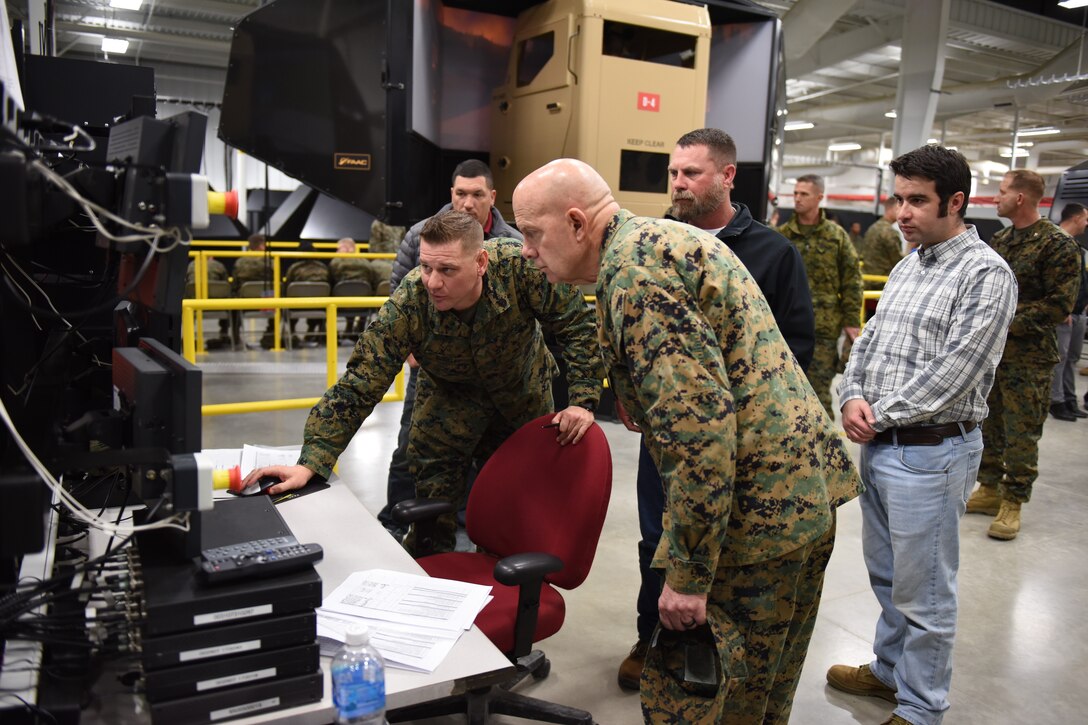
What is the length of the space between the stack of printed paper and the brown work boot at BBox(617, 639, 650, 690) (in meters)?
1.13

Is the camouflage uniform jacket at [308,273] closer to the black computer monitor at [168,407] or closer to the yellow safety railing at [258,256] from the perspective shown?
the yellow safety railing at [258,256]

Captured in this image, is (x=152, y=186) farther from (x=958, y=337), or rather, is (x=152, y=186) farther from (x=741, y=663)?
(x=958, y=337)

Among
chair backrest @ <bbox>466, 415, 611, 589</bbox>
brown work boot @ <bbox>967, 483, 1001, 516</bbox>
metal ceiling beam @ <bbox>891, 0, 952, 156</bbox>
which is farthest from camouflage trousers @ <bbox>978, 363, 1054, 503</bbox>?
metal ceiling beam @ <bbox>891, 0, 952, 156</bbox>

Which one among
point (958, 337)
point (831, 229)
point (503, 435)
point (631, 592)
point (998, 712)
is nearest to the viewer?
point (958, 337)

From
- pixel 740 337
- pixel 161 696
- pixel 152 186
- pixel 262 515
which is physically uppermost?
pixel 152 186

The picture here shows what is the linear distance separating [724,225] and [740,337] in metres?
1.25

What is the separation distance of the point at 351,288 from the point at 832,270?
4.76 metres

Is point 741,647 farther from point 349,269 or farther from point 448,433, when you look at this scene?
point 349,269

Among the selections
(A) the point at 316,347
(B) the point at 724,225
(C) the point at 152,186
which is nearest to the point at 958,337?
(B) the point at 724,225

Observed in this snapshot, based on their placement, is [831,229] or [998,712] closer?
[998,712]

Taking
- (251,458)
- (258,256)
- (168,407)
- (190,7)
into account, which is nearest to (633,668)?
(251,458)

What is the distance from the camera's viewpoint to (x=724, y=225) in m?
2.67

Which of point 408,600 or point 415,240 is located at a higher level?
point 415,240

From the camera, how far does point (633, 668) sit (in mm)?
2596
